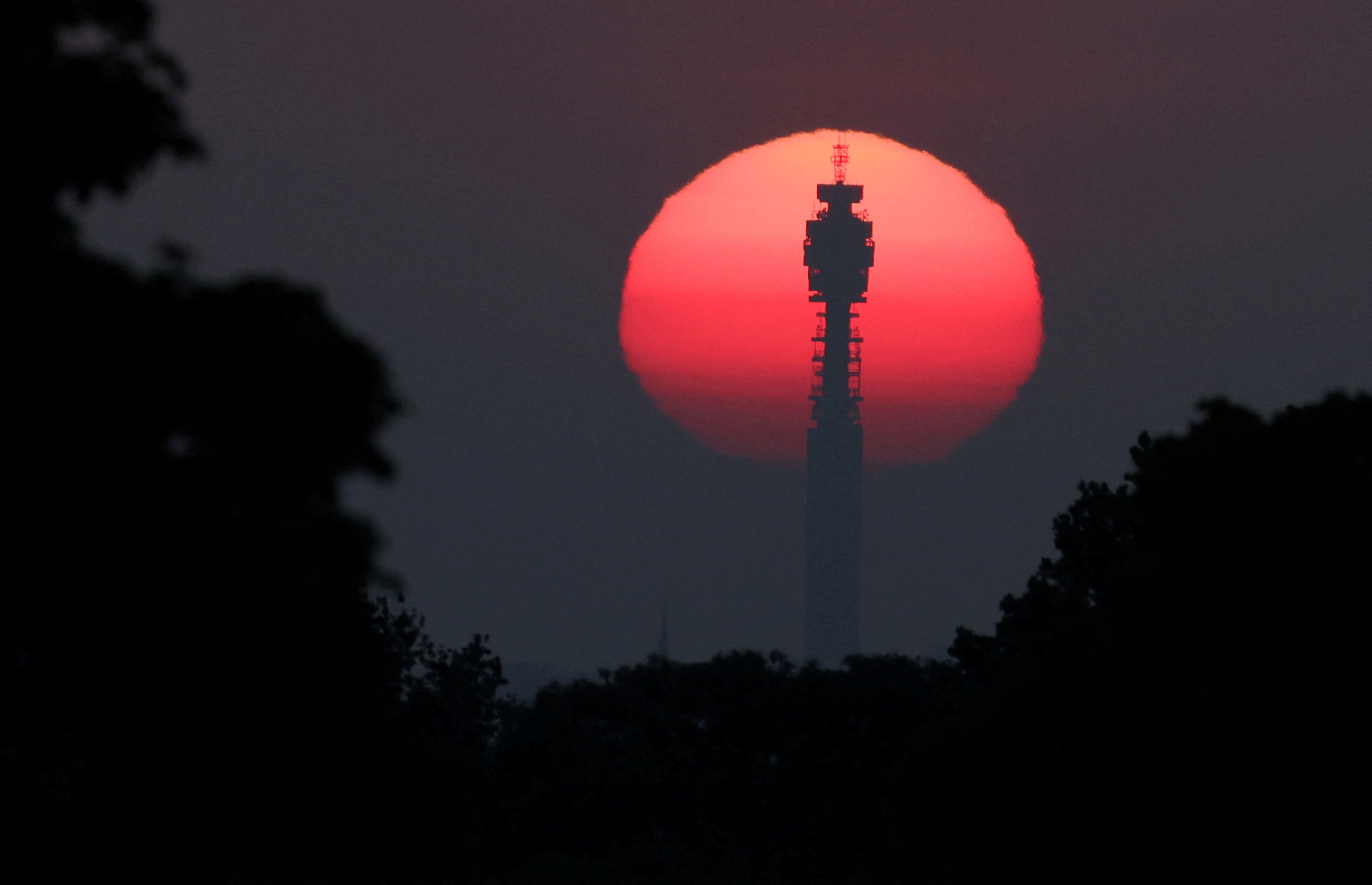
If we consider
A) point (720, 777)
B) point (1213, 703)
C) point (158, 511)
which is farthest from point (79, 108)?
point (720, 777)

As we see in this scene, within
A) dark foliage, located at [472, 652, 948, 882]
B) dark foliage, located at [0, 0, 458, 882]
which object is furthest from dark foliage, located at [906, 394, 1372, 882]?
dark foliage, located at [472, 652, 948, 882]

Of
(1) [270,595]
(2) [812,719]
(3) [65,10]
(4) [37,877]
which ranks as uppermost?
(2) [812,719]

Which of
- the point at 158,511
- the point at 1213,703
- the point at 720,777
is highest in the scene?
the point at 720,777

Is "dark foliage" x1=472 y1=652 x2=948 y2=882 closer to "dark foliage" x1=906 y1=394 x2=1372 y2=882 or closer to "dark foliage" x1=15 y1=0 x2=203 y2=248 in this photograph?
"dark foliage" x1=906 y1=394 x2=1372 y2=882

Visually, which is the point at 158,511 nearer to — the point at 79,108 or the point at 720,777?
the point at 79,108

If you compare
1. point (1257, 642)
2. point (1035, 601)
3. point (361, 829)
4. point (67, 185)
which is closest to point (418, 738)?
point (361, 829)

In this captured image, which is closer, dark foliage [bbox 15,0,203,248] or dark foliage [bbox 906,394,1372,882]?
dark foliage [bbox 15,0,203,248]

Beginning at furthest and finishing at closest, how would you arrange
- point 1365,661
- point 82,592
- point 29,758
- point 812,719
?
point 812,719, point 1365,661, point 29,758, point 82,592

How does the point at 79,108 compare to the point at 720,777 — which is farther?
the point at 720,777

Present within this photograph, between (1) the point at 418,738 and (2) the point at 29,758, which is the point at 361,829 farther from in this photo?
(2) the point at 29,758
